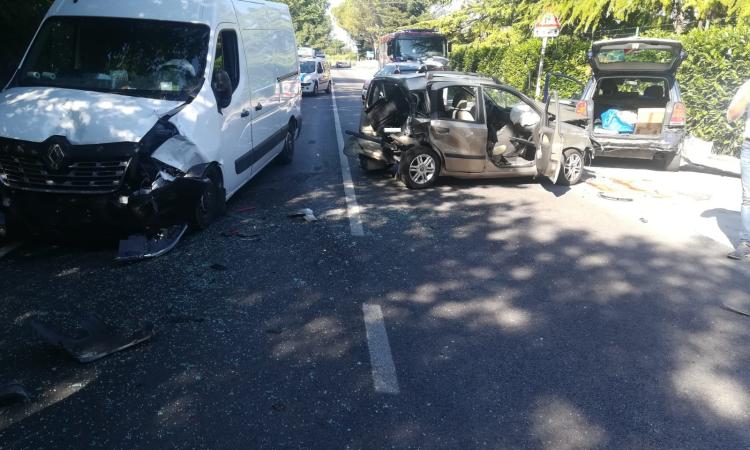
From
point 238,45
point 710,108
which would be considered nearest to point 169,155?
point 238,45

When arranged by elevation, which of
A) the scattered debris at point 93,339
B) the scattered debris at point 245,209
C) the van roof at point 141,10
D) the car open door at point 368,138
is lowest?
the scattered debris at point 245,209

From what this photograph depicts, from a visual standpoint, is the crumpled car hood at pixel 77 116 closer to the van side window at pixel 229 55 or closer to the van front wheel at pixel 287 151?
the van side window at pixel 229 55

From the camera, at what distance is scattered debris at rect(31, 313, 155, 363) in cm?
373

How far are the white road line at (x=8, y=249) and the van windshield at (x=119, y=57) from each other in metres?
1.72

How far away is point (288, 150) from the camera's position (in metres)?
10.4

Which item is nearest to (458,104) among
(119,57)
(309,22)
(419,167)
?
(419,167)

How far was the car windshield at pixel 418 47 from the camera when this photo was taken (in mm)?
27703

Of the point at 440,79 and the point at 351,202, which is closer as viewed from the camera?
the point at 351,202

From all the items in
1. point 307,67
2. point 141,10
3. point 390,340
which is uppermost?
point 141,10

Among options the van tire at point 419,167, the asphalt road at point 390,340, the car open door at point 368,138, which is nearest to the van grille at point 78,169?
the asphalt road at point 390,340

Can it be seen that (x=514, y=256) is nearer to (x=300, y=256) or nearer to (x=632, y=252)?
(x=632, y=252)

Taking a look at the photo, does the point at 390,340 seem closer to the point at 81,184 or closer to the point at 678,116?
the point at 81,184

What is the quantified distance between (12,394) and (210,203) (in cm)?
330

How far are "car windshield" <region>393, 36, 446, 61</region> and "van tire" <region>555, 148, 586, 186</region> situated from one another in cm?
1960
